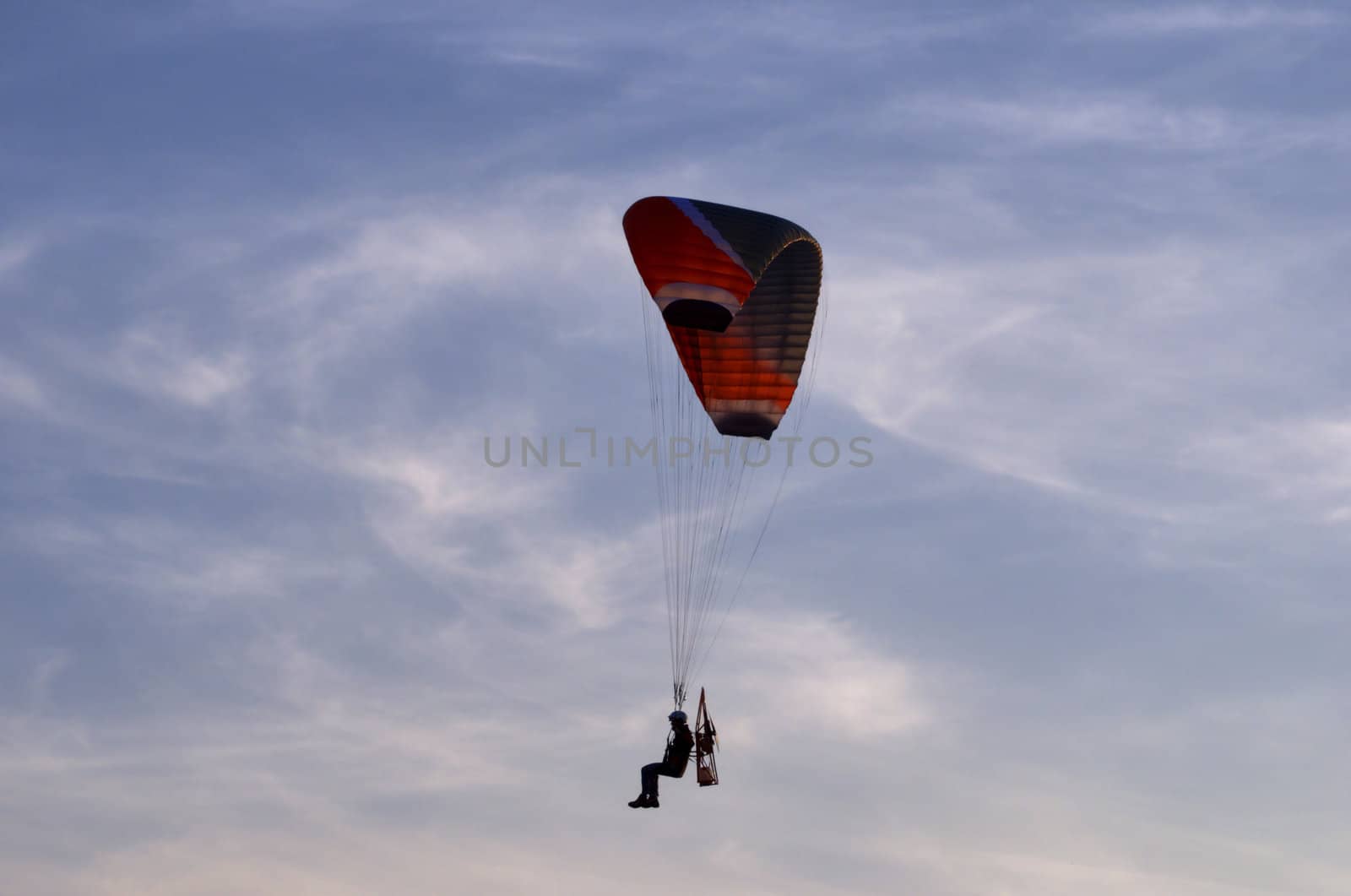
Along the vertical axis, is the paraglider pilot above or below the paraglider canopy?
below

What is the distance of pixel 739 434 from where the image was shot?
159 ft

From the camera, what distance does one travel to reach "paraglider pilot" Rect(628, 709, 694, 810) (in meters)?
44.1

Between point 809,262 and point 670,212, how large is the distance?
11.7 ft

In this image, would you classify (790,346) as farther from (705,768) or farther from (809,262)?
(705,768)

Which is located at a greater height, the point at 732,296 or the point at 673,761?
the point at 732,296

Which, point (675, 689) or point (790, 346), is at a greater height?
point (790, 346)

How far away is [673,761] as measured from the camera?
→ 44.1 metres

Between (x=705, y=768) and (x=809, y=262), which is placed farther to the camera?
(x=809, y=262)

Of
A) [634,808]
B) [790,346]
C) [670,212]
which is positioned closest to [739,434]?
[790,346]

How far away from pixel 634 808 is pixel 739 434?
873 centimetres

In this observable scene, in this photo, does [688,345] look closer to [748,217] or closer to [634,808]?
[748,217]

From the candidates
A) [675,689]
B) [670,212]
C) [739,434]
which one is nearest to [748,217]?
[670,212]

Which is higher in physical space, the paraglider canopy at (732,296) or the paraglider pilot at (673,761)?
the paraglider canopy at (732,296)

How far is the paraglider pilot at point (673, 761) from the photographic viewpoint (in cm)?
4409
